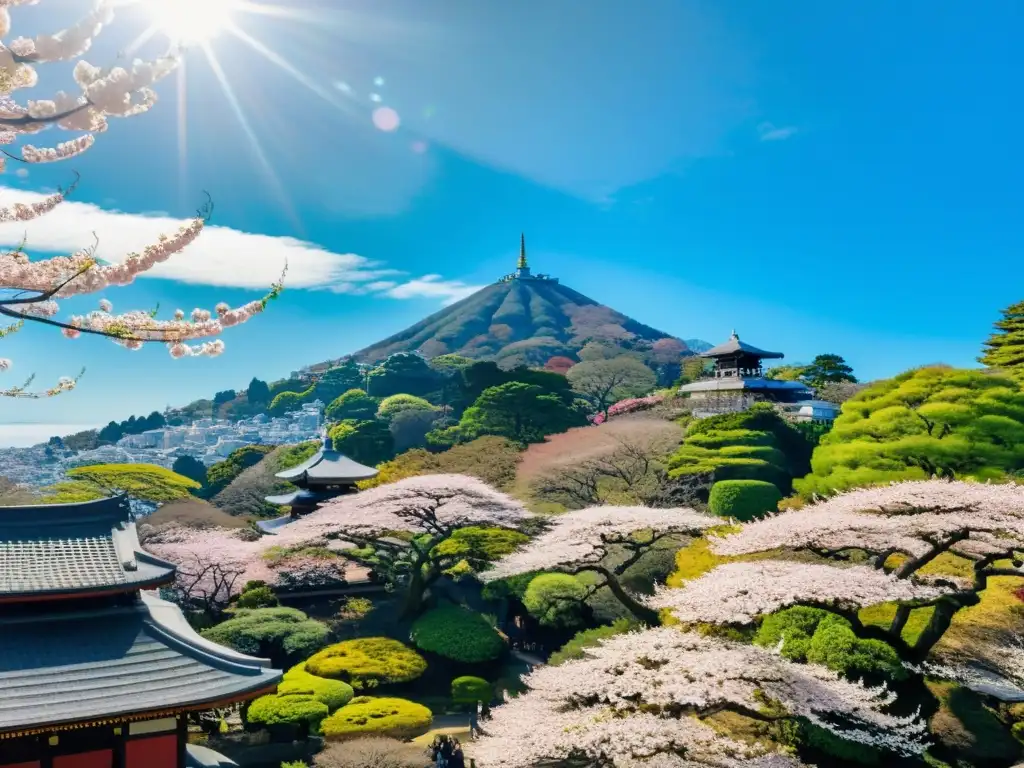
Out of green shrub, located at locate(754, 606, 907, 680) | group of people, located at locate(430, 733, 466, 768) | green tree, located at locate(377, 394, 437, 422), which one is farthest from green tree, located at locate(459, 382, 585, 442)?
group of people, located at locate(430, 733, 466, 768)

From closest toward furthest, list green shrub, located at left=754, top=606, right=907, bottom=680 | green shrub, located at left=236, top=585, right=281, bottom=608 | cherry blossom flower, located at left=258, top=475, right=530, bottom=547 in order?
green shrub, located at left=754, top=606, right=907, bottom=680 < green shrub, located at left=236, top=585, right=281, bottom=608 < cherry blossom flower, located at left=258, top=475, right=530, bottom=547

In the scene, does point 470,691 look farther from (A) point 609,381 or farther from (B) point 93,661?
(A) point 609,381

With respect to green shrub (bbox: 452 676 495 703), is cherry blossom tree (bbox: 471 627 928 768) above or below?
above

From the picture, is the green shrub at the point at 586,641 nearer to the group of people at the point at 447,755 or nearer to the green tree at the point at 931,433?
the group of people at the point at 447,755

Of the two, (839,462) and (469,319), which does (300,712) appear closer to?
(839,462)

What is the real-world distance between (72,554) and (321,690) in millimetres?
7341

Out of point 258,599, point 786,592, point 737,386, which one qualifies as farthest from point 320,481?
point 737,386

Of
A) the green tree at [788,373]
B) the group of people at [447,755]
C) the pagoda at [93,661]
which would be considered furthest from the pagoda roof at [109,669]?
the green tree at [788,373]

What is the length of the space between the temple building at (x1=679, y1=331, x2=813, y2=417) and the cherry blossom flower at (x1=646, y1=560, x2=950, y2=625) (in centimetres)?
2387

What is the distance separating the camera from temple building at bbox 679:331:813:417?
124ft

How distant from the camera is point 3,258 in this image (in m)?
4.38

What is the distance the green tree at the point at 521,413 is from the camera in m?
43.8

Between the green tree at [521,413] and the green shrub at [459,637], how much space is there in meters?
23.0

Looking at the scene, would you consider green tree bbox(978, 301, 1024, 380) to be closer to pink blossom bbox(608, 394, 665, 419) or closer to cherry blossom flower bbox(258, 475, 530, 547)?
pink blossom bbox(608, 394, 665, 419)
